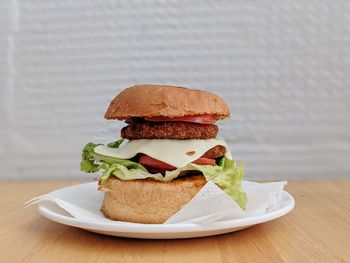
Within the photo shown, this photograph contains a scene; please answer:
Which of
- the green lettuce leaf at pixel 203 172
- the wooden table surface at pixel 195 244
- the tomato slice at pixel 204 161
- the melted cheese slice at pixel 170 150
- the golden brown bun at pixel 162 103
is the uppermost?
the golden brown bun at pixel 162 103

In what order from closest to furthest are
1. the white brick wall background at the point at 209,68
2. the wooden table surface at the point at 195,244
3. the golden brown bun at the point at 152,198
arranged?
the wooden table surface at the point at 195,244, the golden brown bun at the point at 152,198, the white brick wall background at the point at 209,68

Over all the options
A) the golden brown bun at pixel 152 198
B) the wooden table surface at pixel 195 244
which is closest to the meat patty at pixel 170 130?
the golden brown bun at pixel 152 198

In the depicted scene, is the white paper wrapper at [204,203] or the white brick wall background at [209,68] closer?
the white paper wrapper at [204,203]

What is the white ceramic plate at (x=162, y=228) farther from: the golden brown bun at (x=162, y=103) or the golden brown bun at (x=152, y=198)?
the golden brown bun at (x=162, y=103)

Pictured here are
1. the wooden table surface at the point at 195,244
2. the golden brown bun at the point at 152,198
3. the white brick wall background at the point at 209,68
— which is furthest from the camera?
the white brick wall background at the point at 209,68

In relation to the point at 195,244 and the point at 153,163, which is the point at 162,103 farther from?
the point at 195,244

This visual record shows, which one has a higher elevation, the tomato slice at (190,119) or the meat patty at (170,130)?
the tomato slice at (190,119)

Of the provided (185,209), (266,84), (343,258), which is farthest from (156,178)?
(266,84)

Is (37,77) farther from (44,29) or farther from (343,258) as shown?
(343,258)

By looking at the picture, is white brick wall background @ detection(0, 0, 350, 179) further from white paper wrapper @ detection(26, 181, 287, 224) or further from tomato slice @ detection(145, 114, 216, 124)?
tomato slice @ detection(145, 114, 216, 124)
